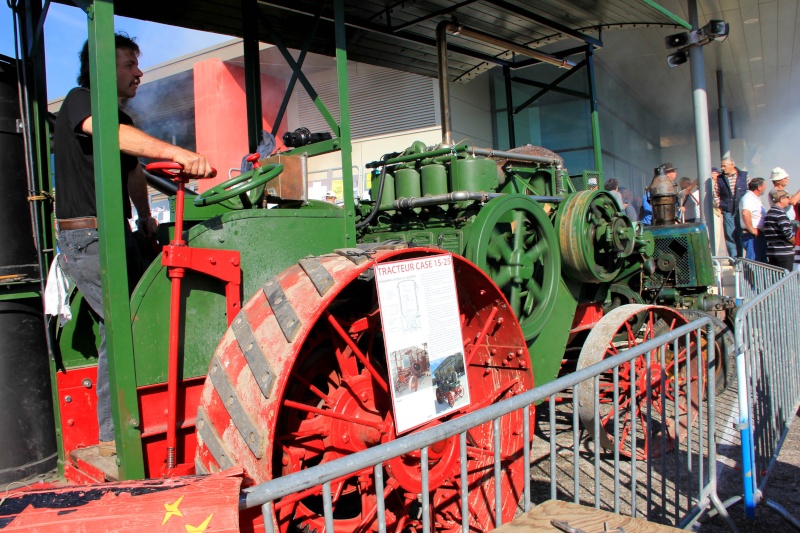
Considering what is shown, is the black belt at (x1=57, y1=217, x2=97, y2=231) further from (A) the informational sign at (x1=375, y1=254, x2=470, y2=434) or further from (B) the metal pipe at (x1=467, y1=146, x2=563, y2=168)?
(B) the metal pipe at (x1=467, y1=146, x2=563, y2=168)

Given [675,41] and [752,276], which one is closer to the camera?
[752,276]

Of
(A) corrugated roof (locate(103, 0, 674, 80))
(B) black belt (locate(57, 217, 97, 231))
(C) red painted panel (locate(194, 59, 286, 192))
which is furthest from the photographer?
(C) red painted panel (locate(194, 59, 286, 192))

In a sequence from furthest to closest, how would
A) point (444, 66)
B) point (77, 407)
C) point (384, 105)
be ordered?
point (384, 105) → point (444, 66) → point (77, 407)

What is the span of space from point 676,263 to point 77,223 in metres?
4.85

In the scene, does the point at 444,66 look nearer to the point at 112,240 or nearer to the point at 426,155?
the point at 426,155

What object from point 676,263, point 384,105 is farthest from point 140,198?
point 384,105

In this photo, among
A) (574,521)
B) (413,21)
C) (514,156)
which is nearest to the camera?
(574,521)

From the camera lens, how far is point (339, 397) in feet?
8.00

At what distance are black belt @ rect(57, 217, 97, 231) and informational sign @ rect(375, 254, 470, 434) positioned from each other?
4.17 feet

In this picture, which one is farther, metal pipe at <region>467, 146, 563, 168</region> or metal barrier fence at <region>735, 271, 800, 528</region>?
metal pipe at <region>467, 146, 563, 168</region>

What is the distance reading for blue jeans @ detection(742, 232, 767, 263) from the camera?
28.8ft

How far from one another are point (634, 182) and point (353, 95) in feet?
36.2

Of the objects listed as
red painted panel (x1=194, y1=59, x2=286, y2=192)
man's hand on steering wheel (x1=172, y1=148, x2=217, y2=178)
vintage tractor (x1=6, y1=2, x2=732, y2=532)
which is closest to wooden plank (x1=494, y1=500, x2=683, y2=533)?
vintage tractor (x1=6, y1=2, x2=732, y2=532)

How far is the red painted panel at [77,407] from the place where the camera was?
2.86 meters
